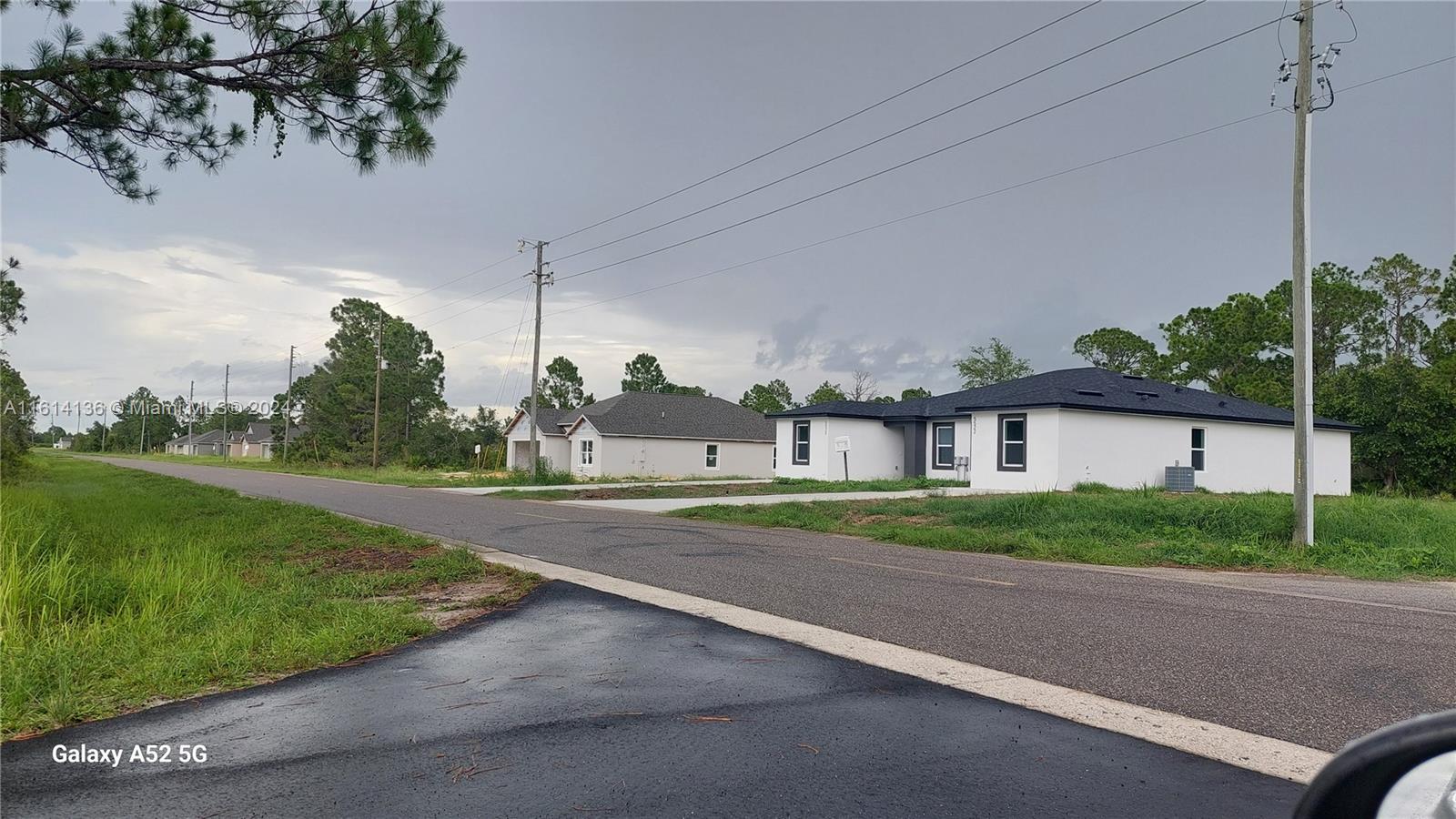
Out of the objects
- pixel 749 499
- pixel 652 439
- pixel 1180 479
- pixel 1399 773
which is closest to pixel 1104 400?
pixel 1180 479

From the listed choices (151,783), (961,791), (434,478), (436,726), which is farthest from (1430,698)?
(434,478)

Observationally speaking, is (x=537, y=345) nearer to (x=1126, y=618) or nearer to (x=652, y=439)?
(x=652, y=439)

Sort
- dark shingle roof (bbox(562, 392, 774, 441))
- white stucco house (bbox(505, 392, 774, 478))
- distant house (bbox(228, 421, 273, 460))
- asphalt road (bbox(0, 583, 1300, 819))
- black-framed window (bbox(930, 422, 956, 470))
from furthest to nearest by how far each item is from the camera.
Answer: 1. distant house (bbox(228, 421, 273, 460))
2. dark shingle roof (bbox(562, 392, 774, 441))
3. white stucco house (bbox(505, 392, 774, 478))
4. black-framed window (bbox(930, 422, 956, 470))
5. asphalt road (bbox(0, 583, 1300, 819))

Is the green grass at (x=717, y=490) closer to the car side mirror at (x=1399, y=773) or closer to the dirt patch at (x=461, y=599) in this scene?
the dirt patch at (x=461, y=599)

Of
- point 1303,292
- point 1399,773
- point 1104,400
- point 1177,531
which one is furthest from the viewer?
point 1104,400

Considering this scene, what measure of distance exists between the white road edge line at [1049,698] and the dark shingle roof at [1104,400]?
20.2m

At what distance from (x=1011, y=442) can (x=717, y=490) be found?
1035cm

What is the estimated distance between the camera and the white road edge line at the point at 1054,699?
431cm

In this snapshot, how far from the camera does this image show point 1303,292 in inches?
556

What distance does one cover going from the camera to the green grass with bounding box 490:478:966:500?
29.7 meters

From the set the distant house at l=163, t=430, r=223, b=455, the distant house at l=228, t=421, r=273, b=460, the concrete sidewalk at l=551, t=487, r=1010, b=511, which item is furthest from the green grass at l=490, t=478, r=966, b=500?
the distant house at l=163, t=430, r=223, b=455

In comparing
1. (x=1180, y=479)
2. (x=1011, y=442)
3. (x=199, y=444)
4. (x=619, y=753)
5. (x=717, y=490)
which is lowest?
(x=717, y=490)

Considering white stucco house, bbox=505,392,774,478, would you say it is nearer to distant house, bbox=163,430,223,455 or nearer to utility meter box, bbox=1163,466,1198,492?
utility meter box, bbox=1163,466,1198,492

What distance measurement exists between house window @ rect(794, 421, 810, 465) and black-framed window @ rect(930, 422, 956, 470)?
5315 mm
